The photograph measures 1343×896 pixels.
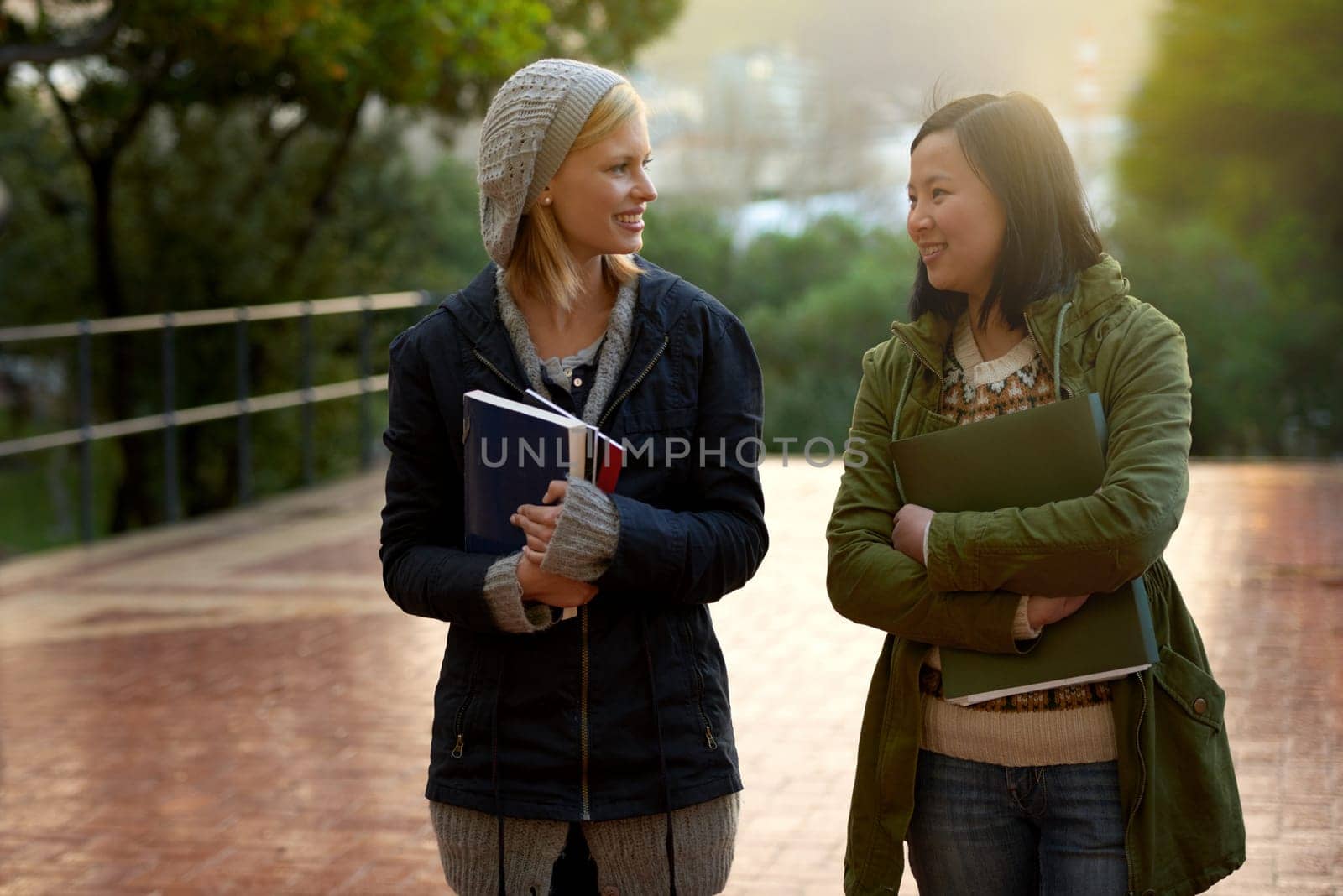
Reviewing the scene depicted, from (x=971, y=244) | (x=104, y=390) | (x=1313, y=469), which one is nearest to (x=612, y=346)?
(x=971, y=244)

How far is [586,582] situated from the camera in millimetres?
2168

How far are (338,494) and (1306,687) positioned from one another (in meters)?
7.01

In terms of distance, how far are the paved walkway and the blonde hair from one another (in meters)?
2.35

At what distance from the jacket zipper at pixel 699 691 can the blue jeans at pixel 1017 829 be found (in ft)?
0.97

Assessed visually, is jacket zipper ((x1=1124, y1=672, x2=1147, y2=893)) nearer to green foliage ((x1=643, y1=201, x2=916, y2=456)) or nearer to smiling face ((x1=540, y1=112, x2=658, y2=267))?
smiling face ((x1=540, y1=112, x2=658, y2=267))

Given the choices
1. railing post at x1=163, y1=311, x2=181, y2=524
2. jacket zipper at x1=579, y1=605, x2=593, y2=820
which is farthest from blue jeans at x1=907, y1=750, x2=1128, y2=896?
railing post at x1=163, y1=311, x2=181, y2=524

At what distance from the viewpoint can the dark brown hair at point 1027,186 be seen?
7.36 ft

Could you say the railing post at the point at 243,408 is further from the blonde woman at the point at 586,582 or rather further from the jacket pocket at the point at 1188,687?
the jacket pocket at the point at 1188,687

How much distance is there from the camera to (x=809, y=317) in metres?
19.9

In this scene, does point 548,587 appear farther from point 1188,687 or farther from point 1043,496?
point 1188,687

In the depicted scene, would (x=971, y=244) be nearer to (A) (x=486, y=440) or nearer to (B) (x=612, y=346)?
(B) (x=612, y=346)

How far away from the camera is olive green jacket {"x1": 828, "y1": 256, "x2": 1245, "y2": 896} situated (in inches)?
84.4

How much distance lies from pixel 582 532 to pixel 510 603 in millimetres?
146

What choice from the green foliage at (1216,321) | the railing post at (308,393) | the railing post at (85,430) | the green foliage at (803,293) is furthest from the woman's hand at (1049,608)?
the green foliage at (1216,321)
